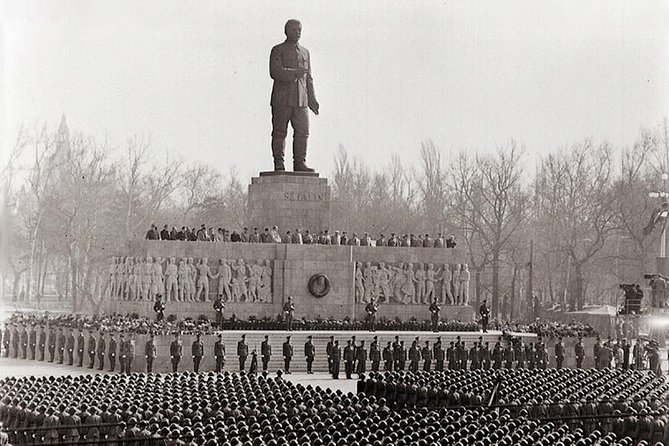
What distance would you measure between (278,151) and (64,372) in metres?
13.8

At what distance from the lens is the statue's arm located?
40.3m

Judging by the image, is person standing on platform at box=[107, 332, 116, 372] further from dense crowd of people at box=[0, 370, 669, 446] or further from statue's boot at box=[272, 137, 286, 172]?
statue's boot at box=[272, 137, 286, 172]

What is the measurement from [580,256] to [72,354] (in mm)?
41755

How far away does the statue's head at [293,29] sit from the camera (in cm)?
4028

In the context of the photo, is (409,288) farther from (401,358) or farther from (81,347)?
(81,347)

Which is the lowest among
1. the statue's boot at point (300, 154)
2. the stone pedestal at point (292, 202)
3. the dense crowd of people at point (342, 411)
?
the dense crowd of people at point (342, 411)

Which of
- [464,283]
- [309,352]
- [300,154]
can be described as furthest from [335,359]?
[300,154]

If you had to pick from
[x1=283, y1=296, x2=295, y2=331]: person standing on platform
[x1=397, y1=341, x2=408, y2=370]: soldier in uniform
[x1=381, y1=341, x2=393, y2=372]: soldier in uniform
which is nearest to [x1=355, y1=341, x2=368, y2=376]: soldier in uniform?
[x1=381, y1=341, x2=393, y2=372]: soldier in uniform

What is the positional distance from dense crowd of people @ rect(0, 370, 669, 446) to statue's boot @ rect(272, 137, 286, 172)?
18267mm

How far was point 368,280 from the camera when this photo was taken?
Answer: 3897 cm

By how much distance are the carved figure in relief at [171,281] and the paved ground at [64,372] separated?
4964mm

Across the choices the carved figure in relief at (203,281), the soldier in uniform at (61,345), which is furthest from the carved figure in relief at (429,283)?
the soldier in uniform at (61,345)

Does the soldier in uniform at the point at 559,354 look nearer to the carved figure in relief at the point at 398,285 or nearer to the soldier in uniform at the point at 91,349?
the carved figure in relief at the point at 398,285

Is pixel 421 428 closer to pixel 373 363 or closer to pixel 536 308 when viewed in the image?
pixel 373 363
